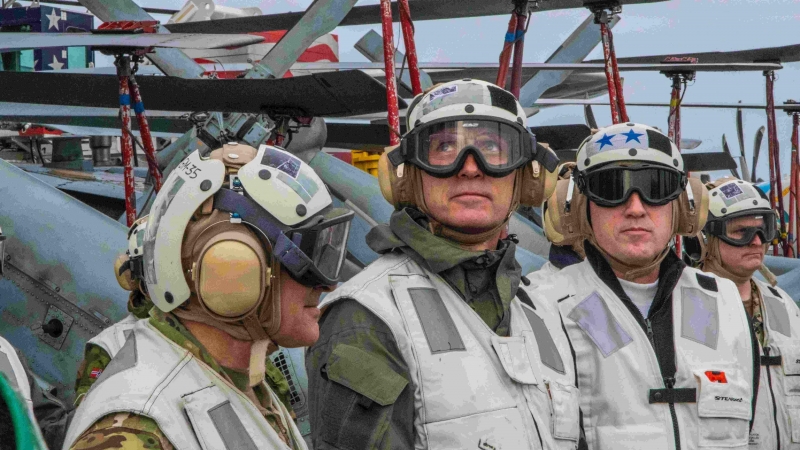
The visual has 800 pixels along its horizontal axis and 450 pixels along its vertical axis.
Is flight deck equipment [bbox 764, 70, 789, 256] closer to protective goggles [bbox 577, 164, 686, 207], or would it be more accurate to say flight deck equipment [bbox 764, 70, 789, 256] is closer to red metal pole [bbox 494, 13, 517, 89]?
red metal pole [bbox 494, 13, 517, 89]

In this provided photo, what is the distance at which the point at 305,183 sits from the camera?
2.58 m

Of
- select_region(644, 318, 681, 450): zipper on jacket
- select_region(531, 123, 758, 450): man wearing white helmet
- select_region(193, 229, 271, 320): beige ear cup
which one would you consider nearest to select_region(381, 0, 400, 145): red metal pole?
select_region(531, 123, 758, 450): man wearing white helmet

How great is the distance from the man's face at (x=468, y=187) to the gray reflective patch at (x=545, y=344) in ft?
1.03

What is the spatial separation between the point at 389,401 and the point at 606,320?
116 centimetres

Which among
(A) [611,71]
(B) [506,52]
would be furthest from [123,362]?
(A) [611,71]

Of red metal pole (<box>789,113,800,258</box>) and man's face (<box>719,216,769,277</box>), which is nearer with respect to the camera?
man's face (<box>719,216,769,277</box>)

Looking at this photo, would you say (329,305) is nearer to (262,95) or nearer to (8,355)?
(8,355)

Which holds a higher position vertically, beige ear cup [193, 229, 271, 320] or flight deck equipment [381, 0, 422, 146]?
flight deck equipment [381, 0, 422, 146]

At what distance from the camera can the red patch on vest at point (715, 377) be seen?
3.65m

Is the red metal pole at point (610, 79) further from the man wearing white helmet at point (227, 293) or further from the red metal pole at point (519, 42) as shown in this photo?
the man wearing white helmet at point (227, 293)

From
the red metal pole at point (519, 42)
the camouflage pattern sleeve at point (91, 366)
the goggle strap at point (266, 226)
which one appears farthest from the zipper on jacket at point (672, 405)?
the red metal pole at point (519, 42)

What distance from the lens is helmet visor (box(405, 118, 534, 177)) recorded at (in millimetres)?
3367

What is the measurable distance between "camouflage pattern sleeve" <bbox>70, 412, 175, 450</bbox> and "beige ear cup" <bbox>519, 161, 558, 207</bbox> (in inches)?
66.0

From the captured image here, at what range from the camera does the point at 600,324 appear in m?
3.73
